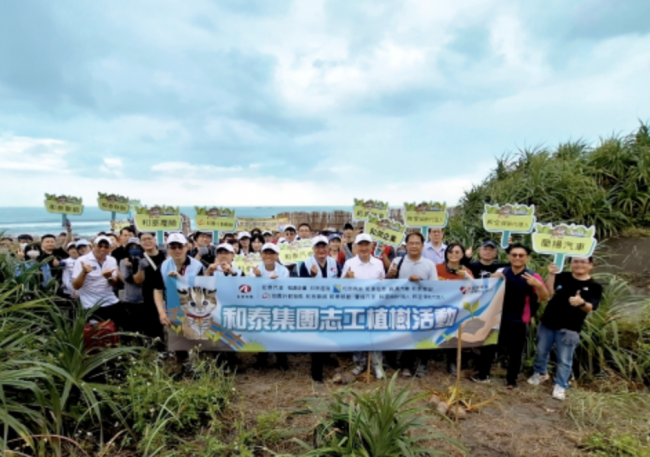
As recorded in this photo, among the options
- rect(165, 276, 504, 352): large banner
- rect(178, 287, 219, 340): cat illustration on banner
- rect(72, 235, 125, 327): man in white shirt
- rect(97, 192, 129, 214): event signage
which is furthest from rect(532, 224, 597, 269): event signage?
rect(97, 192, 129, 214): event signage

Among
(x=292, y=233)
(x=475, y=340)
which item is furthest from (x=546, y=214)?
(x=292, y=233)

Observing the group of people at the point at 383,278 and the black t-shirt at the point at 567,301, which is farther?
the group of people at the point at 383,278

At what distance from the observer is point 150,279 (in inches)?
182

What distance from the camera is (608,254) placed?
7.02 meters

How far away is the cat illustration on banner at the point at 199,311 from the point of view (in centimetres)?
442

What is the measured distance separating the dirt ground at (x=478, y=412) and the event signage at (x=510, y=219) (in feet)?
6.34

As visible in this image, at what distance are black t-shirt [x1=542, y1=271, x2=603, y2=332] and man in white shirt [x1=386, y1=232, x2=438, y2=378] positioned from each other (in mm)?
1314

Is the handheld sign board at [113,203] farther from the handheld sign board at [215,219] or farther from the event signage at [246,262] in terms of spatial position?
the event signage at [246,262]

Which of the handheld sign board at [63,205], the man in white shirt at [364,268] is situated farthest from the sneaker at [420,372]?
the handheld sign board at [63,205]

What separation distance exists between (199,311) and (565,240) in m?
4.24

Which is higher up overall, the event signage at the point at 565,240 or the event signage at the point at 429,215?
the event signage at the point at 429,215

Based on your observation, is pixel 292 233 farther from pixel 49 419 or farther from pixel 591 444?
pixel 591 444

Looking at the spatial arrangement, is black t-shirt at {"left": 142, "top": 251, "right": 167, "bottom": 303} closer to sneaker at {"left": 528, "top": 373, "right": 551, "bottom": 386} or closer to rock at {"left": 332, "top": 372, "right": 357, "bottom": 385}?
rock at {"left": 332, "top": 372, "right": 357, "bottom": 385}

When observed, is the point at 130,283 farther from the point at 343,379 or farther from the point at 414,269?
the point at 414,269
